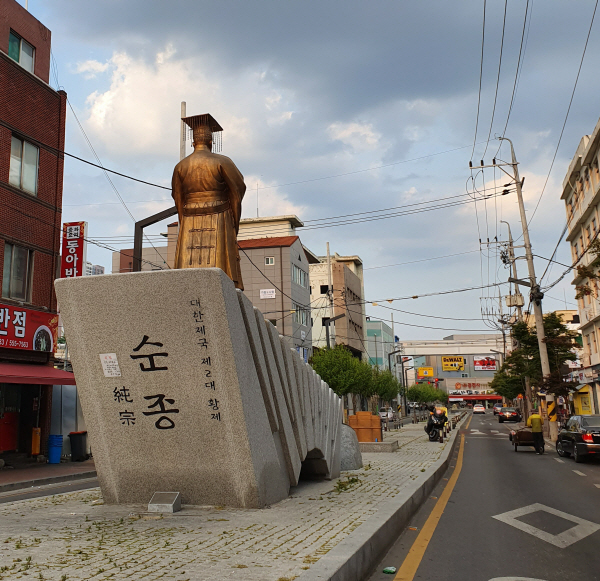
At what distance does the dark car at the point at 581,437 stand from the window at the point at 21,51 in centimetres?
2325

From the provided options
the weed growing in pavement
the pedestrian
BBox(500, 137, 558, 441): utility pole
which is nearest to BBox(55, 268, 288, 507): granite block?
the weed growing in pavement

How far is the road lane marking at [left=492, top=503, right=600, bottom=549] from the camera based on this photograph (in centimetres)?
729

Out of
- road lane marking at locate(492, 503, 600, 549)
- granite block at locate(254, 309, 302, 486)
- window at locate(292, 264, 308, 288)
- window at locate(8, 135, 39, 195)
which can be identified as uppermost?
window at locate(292, 264, 308, 288)

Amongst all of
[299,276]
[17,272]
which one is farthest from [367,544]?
[299,276]

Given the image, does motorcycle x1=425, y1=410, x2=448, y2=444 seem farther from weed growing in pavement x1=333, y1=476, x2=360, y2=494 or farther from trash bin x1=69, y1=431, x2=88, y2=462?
weed growing in pavement x1=333, y1=476, x2=360, y2=494

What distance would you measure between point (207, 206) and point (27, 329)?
48.1ft

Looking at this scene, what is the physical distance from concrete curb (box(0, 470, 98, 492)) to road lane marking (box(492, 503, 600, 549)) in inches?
472

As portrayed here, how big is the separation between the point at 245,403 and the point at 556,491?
7808 millimetres

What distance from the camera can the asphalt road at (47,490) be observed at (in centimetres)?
1307

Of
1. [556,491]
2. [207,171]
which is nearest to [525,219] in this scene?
[556,491]

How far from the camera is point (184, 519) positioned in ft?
23.9

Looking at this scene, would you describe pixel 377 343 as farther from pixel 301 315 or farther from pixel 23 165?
pixel 23 165

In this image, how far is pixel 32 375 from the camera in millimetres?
19062

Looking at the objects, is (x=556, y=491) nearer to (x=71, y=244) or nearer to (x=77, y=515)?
(x=77, y=515)
